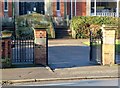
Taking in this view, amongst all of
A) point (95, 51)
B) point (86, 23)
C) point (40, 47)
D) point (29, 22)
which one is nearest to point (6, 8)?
point (29, 22)

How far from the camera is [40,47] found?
48.9 feet

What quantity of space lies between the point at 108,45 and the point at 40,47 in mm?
2711

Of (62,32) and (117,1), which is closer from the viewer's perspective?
(62,32)

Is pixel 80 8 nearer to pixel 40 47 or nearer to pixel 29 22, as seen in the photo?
pixel 29 22

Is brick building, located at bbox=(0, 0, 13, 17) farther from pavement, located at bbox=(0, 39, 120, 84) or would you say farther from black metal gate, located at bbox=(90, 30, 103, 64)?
pavement, located at bbox=(0, 39, 120, 84)

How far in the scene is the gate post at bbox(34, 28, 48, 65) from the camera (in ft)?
48.6

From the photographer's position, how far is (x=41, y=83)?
1121cm

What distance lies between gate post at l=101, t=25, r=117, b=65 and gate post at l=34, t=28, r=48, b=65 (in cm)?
234

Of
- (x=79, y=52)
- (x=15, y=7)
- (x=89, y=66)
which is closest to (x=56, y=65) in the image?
(x=89, y=66)

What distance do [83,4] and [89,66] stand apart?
20.6 metres

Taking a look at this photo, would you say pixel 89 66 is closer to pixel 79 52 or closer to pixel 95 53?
pixel 95 53

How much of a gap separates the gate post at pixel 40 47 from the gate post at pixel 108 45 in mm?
2339

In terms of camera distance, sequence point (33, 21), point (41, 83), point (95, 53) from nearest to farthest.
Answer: point (41, 83), point (95, 53), point (33, 21)

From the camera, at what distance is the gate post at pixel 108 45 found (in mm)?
14914
